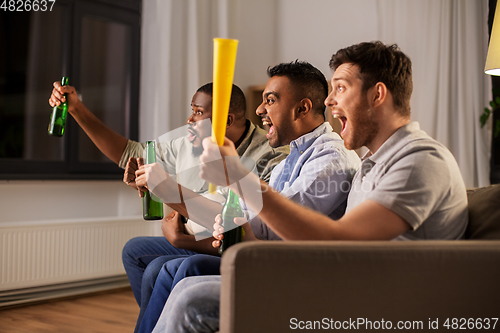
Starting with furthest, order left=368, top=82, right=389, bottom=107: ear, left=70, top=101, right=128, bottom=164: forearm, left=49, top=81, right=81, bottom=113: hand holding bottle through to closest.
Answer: left=70, top=101, right=128, bottom=164: forearm < left=49, top=81, right=81, bottom=113: hand holding bottle < left=368, top=82, right=389, bottom=107: ear

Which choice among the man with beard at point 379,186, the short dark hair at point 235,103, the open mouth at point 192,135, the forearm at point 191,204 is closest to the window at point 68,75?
the open mouth at point 192,135

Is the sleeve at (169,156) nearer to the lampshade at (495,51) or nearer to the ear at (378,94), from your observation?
the ear at (378,94)

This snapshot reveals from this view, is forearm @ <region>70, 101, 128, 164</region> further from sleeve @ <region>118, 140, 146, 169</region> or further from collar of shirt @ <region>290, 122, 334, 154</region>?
collar of shirt @ <region>290, 122, 334, 154</region>

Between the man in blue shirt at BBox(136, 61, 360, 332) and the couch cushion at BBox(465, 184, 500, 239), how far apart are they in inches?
13.4

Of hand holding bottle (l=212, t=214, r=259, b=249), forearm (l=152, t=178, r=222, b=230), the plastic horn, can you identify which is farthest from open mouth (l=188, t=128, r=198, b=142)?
the plastic horn

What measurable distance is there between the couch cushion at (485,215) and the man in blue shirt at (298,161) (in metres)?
0.34

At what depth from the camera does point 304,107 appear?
1576mm

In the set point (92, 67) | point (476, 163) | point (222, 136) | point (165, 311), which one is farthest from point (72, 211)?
point (476, 163)

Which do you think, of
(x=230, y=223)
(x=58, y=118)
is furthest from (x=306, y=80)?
(x=58, y=118)

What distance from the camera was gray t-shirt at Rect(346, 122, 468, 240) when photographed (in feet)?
3.06

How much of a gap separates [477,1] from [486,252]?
276 cm

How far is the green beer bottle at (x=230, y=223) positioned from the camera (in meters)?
1.38

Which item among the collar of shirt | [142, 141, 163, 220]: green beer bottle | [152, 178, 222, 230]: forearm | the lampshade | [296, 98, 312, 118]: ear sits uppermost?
the lampshade

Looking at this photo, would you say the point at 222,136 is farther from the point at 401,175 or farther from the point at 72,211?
the point at 72,211
